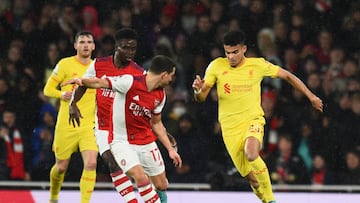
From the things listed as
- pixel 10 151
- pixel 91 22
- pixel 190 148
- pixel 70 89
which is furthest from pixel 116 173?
pixel 91 22

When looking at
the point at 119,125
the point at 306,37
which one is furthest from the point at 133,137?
the point at 306,37

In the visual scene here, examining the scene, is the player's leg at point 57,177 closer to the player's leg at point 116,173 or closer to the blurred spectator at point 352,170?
the player's leg at point 116,173

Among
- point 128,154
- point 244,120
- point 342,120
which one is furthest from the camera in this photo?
point 342,120

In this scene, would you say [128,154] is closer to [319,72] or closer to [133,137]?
[133,137]

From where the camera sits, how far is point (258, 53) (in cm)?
1747

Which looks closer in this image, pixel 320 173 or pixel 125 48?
pixel 125 48

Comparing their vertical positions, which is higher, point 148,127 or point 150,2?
point 150,2

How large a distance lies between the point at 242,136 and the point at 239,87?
1.68 ft

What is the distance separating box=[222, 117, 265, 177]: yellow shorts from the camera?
12.8 metres

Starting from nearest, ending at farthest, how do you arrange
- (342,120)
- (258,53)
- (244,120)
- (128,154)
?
(128,154) < (244,120) < (342,120) < (258,53)

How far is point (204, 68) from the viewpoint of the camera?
1719 centimetres

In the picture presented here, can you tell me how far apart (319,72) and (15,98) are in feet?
13.5

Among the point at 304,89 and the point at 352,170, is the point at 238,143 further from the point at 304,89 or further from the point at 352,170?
the point at 352,170

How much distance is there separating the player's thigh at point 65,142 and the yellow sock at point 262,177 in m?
2.12
